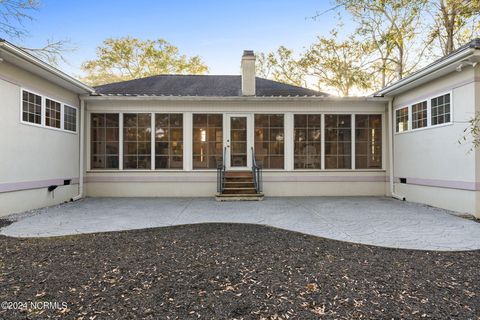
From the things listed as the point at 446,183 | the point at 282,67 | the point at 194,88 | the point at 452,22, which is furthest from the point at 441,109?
the point at 282,67

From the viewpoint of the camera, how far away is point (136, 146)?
8.53 metres

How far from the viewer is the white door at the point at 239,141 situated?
862 cm

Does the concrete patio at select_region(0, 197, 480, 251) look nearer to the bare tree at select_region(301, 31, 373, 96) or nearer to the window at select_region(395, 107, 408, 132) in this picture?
the window at select_region(395, 107, 408, 132)

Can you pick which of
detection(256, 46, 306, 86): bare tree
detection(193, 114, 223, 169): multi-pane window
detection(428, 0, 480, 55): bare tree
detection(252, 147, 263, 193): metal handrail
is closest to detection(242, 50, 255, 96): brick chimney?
detection(193, 114, 223, 169): multi-pane window

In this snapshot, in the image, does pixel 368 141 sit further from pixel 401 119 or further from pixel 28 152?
pixel 28 152

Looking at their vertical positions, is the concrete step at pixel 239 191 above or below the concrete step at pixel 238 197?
above

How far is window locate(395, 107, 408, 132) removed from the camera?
7.85 meters

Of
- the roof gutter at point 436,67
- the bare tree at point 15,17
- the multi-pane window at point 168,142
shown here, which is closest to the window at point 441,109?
the roof gutter at point 436,67

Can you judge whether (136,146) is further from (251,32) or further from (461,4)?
(461,4)

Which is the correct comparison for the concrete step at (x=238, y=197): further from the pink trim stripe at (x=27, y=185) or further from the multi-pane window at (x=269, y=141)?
the pink trim stripe at (x=27, y=185)

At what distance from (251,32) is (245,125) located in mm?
8446

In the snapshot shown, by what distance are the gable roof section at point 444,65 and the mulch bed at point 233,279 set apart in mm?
3790

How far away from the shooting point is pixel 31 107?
6.31 meters

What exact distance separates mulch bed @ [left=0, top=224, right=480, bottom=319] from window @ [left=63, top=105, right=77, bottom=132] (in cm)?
437
